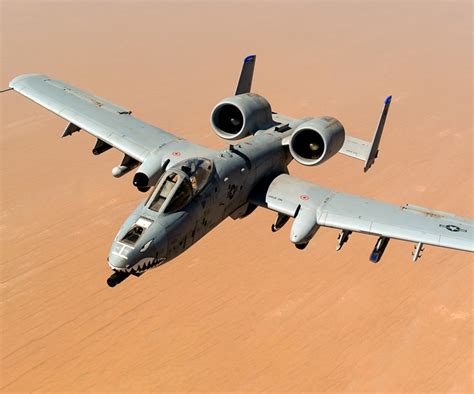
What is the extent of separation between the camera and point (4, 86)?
106 feet

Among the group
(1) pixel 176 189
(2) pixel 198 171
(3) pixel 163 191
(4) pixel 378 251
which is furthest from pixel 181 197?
(4) pixel 378 251

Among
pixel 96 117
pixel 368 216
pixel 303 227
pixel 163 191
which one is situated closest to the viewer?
pixel 163 191

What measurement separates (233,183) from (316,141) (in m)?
3.63

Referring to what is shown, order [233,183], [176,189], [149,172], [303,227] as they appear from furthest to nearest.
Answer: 1. [149,172]
2. [233,183]
3. [303,227]
4. [176,189]

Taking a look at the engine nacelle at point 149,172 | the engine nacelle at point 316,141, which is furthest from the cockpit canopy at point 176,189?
the engine nacelle at point 316,141

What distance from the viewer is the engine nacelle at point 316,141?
1716 centimetres

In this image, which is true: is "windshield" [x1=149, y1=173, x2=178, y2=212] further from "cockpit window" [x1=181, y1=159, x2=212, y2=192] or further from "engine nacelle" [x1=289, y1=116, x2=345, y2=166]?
"engine nacelle" [x1=289, y1=116, x2=345, y2=166]

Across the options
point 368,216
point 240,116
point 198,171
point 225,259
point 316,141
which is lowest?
point 225,259

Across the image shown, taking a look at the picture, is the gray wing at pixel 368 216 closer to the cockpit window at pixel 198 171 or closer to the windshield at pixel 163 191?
the cockpit window at pixel 198 171

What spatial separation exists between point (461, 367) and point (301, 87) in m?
23.3

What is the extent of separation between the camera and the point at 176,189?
1427 cm

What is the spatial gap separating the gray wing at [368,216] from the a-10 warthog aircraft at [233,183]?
3 centimetres

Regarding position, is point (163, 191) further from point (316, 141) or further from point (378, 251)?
point (378, 251)

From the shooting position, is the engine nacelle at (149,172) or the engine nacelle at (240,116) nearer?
the engine nacelle at (149,172)
